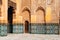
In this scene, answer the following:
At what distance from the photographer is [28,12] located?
18.4 meters

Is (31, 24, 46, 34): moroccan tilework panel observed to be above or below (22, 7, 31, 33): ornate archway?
below

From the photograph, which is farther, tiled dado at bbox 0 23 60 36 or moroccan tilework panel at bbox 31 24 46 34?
moroccan tilework panel at bbox 31 24 46 34

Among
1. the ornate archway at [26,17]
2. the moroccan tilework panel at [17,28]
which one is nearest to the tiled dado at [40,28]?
the moroccan tilework panel at [17,28]

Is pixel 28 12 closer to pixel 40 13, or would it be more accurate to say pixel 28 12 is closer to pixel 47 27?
pixel 40 13

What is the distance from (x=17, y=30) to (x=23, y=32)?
2.44 ft

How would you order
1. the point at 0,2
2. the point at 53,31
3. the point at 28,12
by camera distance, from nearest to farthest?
the point at 0,2
the point at 53,31
the point at 28,12

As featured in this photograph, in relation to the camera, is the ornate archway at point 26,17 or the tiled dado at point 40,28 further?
the ornate archway at point 26,17

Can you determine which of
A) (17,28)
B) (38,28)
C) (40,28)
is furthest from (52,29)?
(17,28)

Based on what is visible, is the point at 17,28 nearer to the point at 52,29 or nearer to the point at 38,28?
the point at 38,28

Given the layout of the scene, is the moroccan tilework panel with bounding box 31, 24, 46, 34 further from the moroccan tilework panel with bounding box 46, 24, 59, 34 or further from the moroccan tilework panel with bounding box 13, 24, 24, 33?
the moroccan tilework panel with bounding box 13, 24, 24, 33

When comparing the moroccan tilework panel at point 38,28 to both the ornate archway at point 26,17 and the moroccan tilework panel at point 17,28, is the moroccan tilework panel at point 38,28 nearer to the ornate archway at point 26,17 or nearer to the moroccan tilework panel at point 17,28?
the ornate archway at point 26,17

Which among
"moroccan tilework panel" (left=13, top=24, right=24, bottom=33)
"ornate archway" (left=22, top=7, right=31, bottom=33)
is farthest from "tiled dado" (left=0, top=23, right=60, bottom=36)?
"ornate archway" (left=22, top=7, right=31, bottom=33)

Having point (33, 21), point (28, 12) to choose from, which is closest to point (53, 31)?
point (33, 21)

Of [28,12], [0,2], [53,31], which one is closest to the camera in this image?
[0,2]
